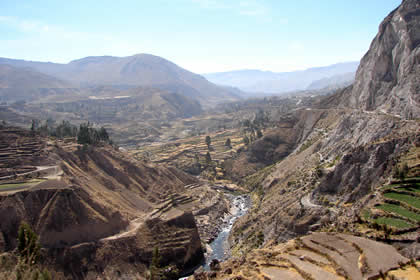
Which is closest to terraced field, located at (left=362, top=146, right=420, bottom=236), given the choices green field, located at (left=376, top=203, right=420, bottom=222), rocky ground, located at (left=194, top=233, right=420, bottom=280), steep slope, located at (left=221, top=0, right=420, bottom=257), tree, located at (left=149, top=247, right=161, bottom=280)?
green field, located at (left=376, top=203, right=420, bottom=222)

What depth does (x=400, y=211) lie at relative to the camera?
3322cm

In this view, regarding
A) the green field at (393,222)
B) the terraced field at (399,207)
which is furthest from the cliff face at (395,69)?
the green field at (393,222)

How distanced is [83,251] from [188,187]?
161ft

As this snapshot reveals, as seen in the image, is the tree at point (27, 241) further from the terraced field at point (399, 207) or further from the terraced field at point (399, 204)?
the terraced field at point (399, 207)

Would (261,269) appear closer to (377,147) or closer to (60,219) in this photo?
(377,147)

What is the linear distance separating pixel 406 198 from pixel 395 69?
5953cm

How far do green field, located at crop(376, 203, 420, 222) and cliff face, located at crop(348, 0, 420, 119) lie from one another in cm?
3467

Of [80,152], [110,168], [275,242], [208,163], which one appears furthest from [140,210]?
[208,163]

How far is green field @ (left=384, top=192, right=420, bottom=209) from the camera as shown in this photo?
33631mm

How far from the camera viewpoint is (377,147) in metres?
50.0

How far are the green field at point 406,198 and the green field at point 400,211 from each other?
3.49 feet

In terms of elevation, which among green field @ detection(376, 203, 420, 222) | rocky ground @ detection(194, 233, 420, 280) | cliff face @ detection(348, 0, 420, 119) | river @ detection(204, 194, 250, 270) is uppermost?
cliff face @ detection(348, 0, 420, 119)

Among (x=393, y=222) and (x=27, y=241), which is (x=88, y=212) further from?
(x=393, y=222)

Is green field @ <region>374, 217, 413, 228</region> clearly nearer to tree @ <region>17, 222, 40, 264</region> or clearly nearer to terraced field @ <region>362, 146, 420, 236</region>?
terraced field @ <region>362, 146, 420, 236</region>
